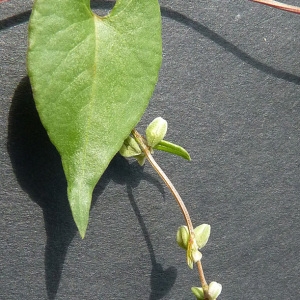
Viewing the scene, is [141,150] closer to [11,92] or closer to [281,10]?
[11,92]

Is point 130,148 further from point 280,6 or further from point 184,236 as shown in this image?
point 280,6

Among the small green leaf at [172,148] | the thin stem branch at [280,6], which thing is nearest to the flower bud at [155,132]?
the small green leaf at [172,148]

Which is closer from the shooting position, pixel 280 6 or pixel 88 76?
pixel 88 76

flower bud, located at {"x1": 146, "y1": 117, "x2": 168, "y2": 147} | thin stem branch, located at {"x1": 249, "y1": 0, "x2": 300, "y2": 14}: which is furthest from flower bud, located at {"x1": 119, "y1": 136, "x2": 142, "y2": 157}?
thin stem branch, located at {"x1": 249, "y1": 0, "x2": 300, "y2": 14}

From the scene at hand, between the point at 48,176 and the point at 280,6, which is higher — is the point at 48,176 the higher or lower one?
the lower one

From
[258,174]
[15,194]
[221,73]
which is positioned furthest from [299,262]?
[15,194]

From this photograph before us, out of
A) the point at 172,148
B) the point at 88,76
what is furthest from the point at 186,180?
the point at 88,76

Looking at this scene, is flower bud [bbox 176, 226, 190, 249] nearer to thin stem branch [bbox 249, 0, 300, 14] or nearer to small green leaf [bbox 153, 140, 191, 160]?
small green leaf [bbox 153, 140, 191, 160]
